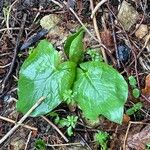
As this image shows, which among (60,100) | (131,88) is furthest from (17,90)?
(131,88)

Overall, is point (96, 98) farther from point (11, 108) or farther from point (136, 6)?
point (136, 6)

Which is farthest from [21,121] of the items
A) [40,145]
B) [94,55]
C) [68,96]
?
[94,55]

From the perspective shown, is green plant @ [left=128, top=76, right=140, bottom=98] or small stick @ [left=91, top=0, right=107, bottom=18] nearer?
green plant @ [left=128, top=76, right=140, bottom=98]

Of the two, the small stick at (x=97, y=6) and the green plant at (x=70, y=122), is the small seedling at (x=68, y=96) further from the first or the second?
the small stick at (x=97, y=6)

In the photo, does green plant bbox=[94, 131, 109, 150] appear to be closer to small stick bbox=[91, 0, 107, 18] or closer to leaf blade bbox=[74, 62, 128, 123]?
leaf blade bbox=[74, 62, 128, 123]

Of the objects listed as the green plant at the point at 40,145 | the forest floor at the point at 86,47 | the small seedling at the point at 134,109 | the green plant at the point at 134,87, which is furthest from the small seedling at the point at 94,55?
the green plant at the point at 40,145

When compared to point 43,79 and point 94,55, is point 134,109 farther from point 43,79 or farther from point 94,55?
point 43,79

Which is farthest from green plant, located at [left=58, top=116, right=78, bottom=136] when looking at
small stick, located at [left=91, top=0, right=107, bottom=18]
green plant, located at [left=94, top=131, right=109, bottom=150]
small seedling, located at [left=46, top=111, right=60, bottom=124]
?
small stick, located at [left=91, top=0, right=107, bottom=18]
